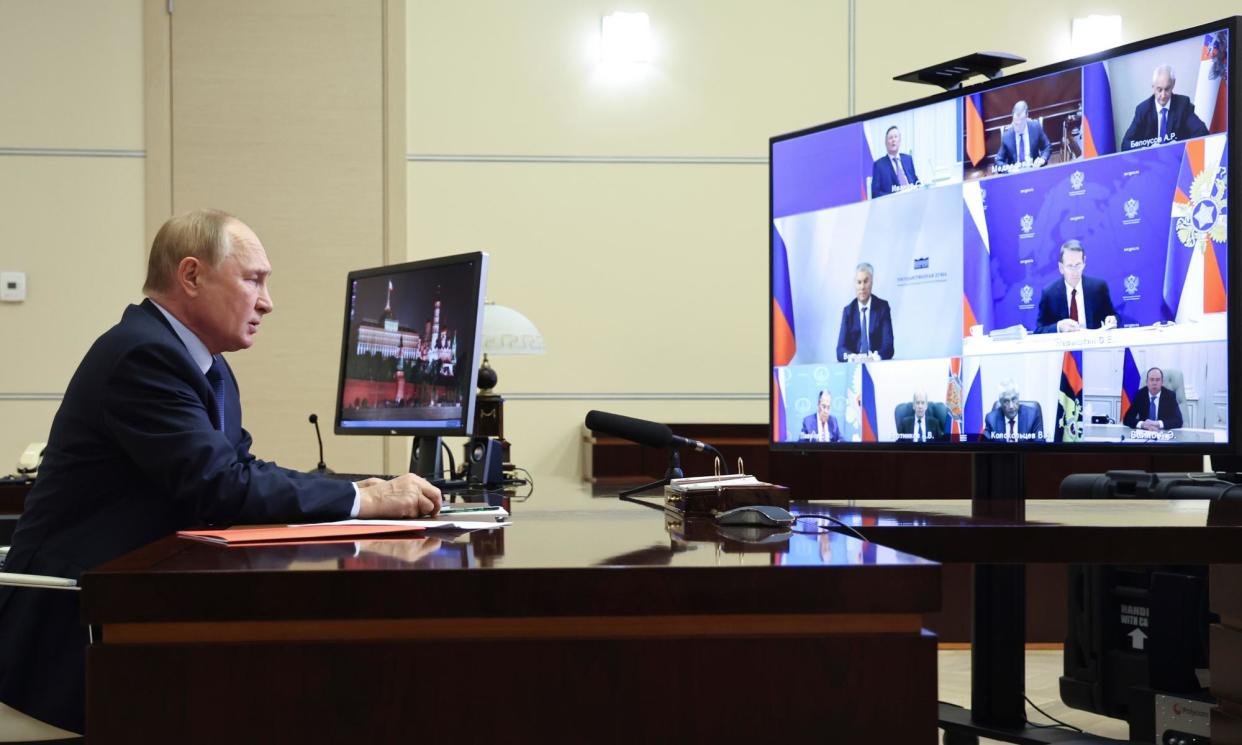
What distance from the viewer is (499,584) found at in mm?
1130

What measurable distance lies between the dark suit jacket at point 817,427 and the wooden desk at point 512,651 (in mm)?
1167

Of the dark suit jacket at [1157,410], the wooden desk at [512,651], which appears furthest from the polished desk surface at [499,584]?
A: the dark suit jacket at [1157,410]

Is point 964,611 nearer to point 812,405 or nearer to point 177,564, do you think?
point 812,405

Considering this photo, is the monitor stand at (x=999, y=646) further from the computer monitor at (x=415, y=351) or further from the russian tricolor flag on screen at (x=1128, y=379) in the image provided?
the computer monitor at (x=415, y=351)

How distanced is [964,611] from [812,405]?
257 cm

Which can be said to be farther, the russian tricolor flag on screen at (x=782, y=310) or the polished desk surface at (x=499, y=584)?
the russian tricolor flag on screen at (x=782, y=310)

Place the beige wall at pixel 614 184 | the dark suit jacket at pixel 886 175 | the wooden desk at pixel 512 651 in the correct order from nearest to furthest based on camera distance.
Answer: the wooden desk at pixel 512 651 → the dark suit jacket at pixel 886 175 → the beige wall at pixel 614 184

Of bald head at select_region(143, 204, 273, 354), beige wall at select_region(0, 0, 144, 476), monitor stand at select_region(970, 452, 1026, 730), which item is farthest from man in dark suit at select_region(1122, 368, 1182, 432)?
beige wall at select_region(0, 0, 144, 476)

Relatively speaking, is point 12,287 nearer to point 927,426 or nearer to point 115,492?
point 115,492

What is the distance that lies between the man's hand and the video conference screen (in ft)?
2.94

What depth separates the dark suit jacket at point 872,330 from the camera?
2.27 m

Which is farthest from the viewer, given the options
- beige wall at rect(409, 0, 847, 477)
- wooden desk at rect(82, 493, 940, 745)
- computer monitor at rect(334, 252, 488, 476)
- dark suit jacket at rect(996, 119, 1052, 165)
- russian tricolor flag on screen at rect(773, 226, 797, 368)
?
beige wall at rect(409, 0, 847, 477)

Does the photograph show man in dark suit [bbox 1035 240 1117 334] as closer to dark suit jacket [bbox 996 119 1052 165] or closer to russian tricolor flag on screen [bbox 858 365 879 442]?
dark suit jacket [bbox 996 119 1052 165]

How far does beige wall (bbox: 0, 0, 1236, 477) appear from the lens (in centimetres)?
473
